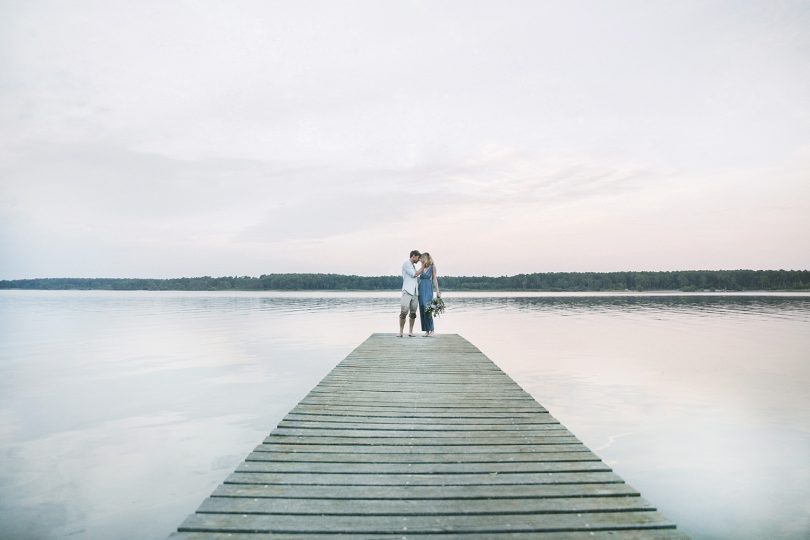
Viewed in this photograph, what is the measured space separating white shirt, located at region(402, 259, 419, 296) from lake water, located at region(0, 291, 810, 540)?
3.32 meters

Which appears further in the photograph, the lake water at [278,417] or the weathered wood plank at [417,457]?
the lake water at [278,417]

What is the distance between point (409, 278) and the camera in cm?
1180

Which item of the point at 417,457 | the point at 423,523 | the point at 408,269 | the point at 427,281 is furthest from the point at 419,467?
the point at 427,281

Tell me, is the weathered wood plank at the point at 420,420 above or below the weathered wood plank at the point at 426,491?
below

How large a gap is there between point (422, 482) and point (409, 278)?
8.20 m

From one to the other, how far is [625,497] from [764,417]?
7.65 metres

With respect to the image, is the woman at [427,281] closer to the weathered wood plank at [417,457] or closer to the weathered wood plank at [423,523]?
the weathered wood plank at [417,457]

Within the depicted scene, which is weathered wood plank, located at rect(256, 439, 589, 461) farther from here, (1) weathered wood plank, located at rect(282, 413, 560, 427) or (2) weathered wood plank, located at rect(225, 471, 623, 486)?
(1) weathered wood plank, located at rect(282, 413, 560, 427)

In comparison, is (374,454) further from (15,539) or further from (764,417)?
(764,417)

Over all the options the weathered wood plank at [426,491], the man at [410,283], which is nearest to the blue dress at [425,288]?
the man at [410,283]

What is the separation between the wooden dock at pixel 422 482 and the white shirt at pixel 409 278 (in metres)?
5.40

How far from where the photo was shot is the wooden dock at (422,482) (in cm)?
302

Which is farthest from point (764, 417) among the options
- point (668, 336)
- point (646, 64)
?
point (646, 64)

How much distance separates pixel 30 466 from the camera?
658 cm
